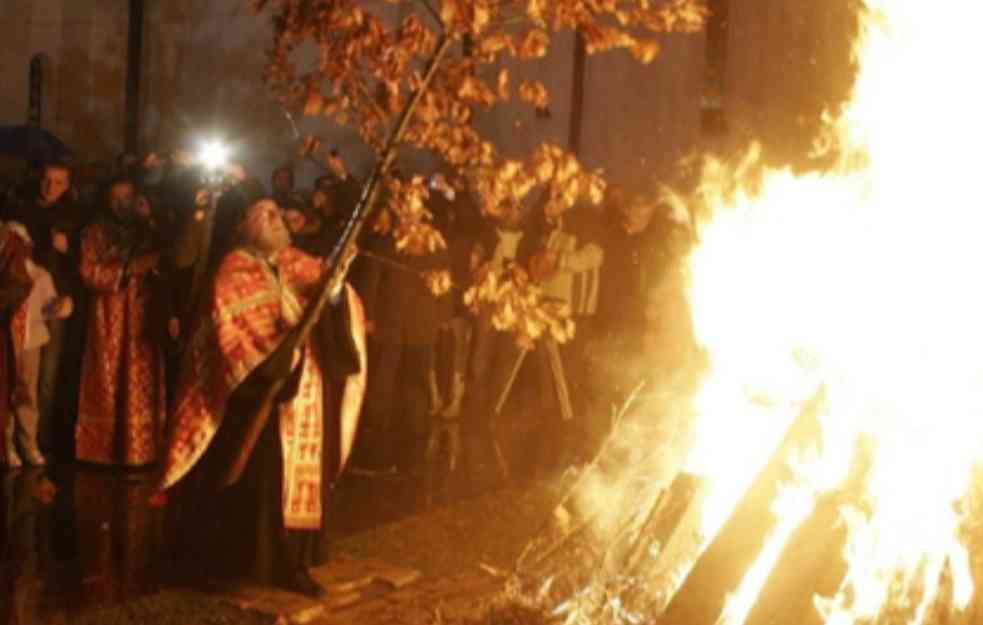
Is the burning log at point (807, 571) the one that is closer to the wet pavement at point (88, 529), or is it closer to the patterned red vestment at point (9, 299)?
the wet pavement at point (88, 529)

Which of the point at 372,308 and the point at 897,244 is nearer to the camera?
the point at 897,244

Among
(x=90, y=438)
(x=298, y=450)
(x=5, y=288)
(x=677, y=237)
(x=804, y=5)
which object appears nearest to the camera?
(x=298, y=450)

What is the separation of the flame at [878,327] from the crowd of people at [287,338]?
127 centimetres

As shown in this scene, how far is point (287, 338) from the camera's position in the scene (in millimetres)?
6828

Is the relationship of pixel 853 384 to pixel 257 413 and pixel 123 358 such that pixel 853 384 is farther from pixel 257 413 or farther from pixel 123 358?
pixel 123 358

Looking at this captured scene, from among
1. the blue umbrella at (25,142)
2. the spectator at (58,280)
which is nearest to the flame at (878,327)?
the spectator at (58,280)

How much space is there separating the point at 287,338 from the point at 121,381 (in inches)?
153

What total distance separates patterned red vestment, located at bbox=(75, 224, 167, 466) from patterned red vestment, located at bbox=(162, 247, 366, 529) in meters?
3.31

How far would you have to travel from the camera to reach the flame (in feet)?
19.2

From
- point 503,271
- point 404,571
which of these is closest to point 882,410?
point 503,271

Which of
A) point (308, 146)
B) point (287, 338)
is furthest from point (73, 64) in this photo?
point (287, 338)

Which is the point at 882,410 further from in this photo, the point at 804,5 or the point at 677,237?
the point at 804,5

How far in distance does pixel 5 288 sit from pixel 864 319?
601 centimetres

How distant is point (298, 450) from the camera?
7.12 meters
